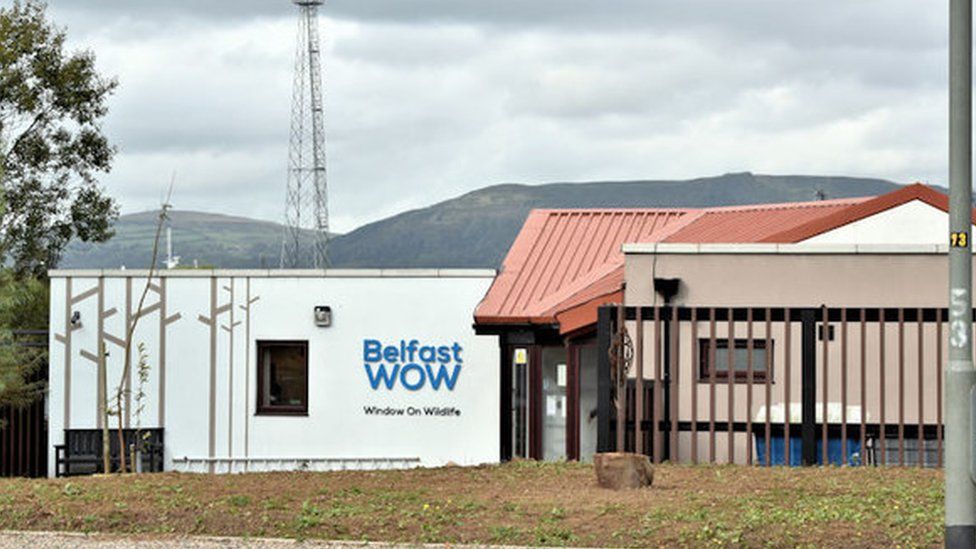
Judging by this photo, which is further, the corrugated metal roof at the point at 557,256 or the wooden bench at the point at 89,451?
the wooden bench at the point at 89,451

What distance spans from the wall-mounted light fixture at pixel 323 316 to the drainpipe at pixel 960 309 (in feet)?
64.0

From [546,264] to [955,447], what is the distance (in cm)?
1914

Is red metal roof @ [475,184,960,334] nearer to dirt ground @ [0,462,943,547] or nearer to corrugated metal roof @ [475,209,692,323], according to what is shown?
corrugated metal roof @ [475,209,692,323]

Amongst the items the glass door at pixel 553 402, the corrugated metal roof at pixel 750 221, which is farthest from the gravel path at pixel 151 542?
the glass door at pixel 553 402

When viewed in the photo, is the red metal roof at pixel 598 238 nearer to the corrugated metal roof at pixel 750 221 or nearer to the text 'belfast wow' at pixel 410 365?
the corrugated metal roof at pixel 750 221

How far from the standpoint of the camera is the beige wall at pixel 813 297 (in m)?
20.6

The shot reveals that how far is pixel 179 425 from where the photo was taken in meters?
30.8

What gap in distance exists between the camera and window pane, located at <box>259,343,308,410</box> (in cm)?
3055

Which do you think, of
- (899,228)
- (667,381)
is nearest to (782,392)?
(667,381)

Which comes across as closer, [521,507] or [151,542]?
[151,542]

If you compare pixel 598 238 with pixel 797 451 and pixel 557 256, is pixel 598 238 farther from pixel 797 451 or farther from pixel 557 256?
pixel 797 451

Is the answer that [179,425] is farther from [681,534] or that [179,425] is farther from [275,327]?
[681,534]

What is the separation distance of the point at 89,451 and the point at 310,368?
12.5 ft

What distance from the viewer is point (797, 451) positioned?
61.9 ft
